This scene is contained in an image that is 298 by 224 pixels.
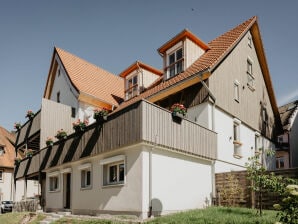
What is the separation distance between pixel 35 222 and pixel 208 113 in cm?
1068

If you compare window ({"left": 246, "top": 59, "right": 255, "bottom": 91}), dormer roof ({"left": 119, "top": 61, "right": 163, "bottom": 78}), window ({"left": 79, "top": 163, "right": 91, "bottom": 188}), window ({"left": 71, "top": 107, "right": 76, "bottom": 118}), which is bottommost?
window ({"left": 79, "top": 163, "right": 91, "bottom": 188})

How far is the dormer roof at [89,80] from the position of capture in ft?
81.9

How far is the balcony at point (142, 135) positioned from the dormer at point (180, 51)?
17.5ft

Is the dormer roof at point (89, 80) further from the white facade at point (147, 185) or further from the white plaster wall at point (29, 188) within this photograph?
the white plaster wall at point (29, 188)

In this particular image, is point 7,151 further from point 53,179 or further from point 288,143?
point 288,143

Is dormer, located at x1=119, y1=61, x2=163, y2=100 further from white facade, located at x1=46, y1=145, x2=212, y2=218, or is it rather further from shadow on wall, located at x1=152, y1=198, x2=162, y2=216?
shadow on wall, located at x1=152, y1=198, x2=162, y2=216

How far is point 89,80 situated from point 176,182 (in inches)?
599

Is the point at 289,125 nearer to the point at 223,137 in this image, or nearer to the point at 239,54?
the point at 239,54

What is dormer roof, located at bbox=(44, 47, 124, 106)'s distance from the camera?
24953mm

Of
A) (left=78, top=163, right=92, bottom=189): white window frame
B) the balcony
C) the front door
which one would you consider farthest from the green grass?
the front door

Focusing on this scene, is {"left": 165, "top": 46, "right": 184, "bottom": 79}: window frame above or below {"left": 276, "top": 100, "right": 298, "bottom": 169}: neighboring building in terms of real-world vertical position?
above

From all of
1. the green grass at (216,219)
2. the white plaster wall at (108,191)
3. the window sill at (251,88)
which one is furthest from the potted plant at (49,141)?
the window sill at (251,88)

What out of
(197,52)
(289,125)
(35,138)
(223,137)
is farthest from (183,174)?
(289,125)

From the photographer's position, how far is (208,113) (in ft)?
55.9
